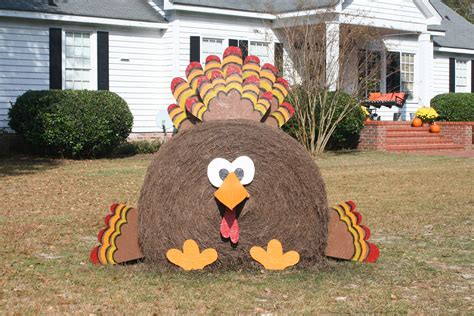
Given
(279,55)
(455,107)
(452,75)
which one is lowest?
(455,107)

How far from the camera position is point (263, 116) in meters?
7.77

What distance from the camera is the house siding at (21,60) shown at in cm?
1948

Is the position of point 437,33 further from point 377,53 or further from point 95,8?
point 95,8

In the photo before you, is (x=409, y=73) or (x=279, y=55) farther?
(x=409, y=73)

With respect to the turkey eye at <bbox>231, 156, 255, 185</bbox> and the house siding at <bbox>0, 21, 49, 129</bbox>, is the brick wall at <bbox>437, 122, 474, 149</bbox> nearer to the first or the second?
the house siding at <bbox>0, 21, 49, 129</bbox>

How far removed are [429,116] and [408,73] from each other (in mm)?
2857

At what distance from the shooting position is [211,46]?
22469 mm

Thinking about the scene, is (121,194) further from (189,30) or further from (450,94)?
(450,94)

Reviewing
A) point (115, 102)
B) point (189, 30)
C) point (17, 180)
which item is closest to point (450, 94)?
point (189, 30)

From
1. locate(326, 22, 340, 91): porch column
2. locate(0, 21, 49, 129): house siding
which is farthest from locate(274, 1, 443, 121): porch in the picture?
locate(0, 21, 49, 129): house siding

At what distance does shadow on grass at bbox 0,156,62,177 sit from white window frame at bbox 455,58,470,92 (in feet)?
57.3

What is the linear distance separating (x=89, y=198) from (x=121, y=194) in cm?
60

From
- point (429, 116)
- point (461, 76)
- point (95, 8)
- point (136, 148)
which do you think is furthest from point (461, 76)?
point (95, 8)

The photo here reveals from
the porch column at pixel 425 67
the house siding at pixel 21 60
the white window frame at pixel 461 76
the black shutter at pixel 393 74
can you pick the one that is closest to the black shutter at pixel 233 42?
the house siding at pixel 21 60
